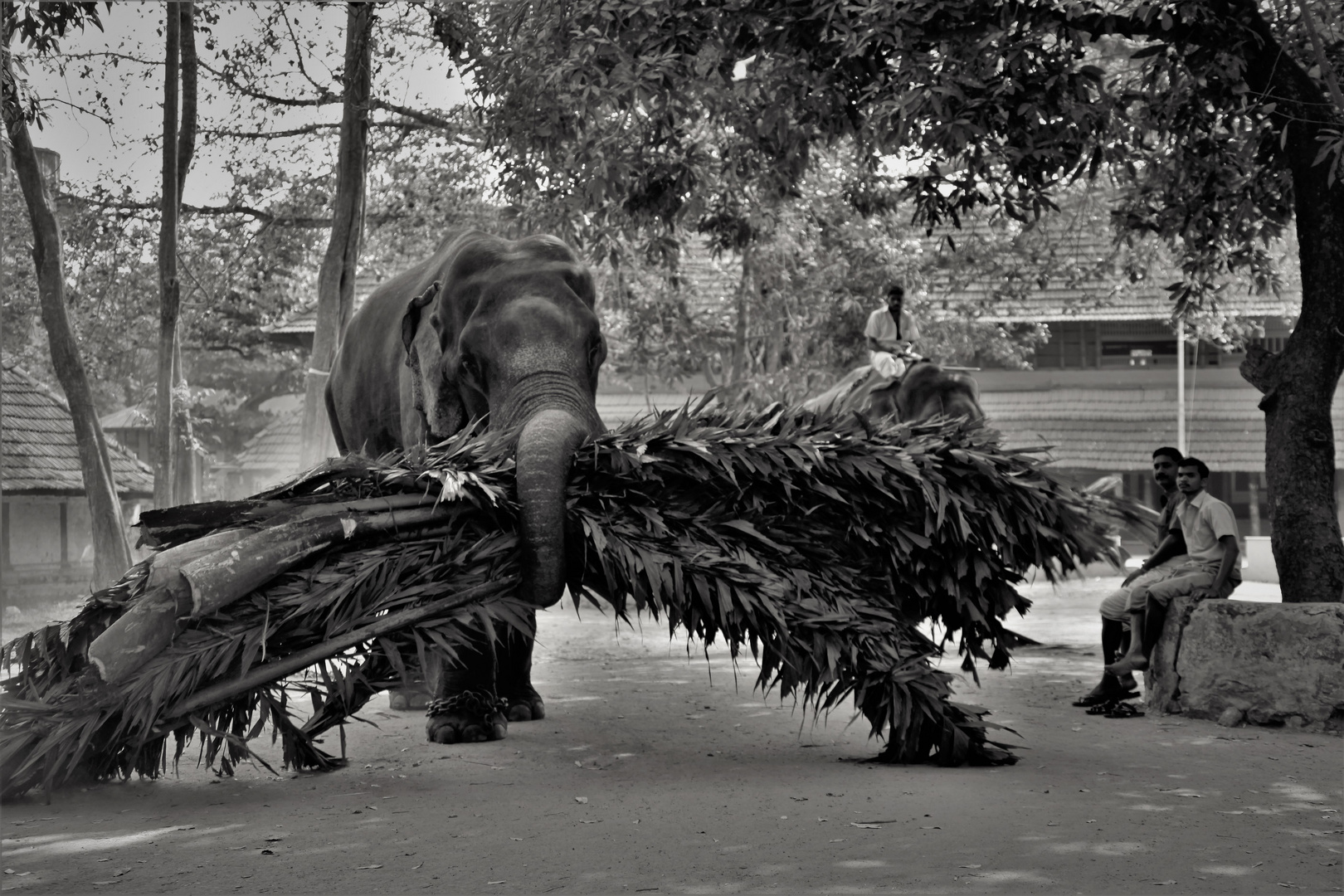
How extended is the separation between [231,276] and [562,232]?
7373 mm

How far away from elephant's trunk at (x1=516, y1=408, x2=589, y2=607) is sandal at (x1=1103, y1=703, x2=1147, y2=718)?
157 inches

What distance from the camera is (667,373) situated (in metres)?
21.6

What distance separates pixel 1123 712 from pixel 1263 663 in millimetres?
869

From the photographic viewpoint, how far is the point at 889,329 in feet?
43.4

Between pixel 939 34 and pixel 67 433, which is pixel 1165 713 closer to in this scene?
pixel 939 34

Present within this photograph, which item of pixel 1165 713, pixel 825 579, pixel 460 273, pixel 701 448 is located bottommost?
pixel 1165 713

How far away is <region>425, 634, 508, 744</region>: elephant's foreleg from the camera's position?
6.71 m

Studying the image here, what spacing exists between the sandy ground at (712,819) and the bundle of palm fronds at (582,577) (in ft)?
0.97

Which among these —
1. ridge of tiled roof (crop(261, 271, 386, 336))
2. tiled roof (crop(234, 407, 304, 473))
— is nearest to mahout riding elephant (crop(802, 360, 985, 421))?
ridge of tiled roof (crop(261, 271, 386, 336))

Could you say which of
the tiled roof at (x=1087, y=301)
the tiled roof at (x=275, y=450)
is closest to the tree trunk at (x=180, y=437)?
the tiled roof at (x=1087, y=301)

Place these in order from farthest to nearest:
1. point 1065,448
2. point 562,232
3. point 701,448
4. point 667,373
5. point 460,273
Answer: point 1065,448
point 667,373
point 562,232
point 460,273
point 701,448

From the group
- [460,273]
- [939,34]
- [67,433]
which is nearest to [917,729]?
[460,273]

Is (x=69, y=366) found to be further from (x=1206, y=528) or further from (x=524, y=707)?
(x=1206, y=528)

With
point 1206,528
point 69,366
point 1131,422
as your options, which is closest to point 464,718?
point 1206,528
